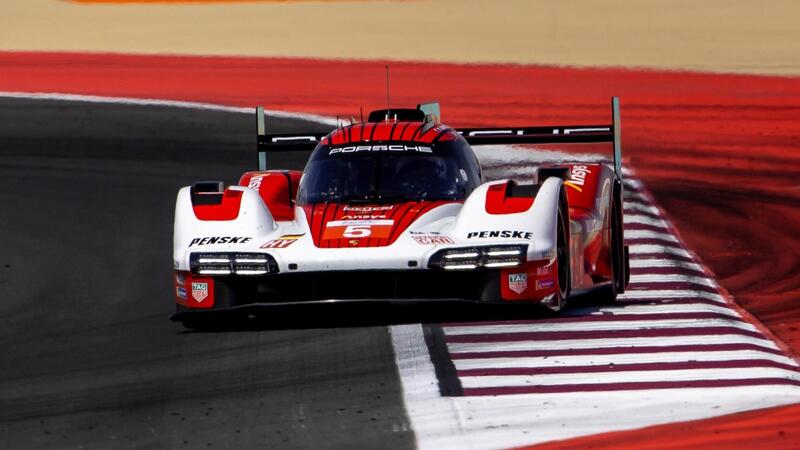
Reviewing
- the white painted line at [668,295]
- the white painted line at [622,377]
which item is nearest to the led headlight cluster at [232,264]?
the white painted line at [622,377]

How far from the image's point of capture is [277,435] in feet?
27.3

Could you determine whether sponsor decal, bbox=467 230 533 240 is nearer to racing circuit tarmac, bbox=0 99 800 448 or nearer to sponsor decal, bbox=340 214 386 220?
racing circuit tarmac, bbox=0 99 800 448

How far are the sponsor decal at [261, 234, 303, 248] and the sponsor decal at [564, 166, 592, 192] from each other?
2.31 meters

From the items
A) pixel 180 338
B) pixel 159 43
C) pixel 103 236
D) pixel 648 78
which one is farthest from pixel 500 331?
pixel 159 43

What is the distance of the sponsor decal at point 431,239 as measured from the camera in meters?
10.7

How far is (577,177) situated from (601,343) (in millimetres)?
2276

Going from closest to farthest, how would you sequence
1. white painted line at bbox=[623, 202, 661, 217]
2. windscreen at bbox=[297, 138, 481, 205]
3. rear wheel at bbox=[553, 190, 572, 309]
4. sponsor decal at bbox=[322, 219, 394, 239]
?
sponsor decal at bbox=[322, 219, 394, 239], rear wheel at bbox=[553, 190, 572, 309], windscreen at bbox=[297, 138, 481, 205], white painted line at bbox=[623, 202, 661, 217]

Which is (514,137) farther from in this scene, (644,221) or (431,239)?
A: (644,221)

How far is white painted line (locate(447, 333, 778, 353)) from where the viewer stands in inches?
411

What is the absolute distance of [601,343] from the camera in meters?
10.5

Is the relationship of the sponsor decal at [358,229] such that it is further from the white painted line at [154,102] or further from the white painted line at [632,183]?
the white painted line at [154,102]

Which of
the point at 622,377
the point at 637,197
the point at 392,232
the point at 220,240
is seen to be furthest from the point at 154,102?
the point at 622,377

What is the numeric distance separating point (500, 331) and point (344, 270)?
3.61 feet

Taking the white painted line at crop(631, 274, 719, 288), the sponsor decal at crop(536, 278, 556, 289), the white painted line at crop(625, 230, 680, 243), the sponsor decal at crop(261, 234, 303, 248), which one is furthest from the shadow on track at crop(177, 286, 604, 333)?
the white painted line at crop(625, 230, 680, 243)
